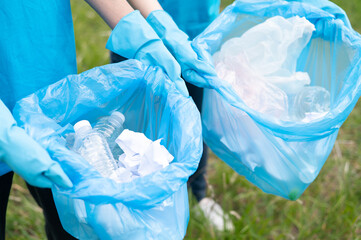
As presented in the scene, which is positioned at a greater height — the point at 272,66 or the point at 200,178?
the point at 272,66

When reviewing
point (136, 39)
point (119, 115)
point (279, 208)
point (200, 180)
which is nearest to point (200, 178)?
point (200, 180)

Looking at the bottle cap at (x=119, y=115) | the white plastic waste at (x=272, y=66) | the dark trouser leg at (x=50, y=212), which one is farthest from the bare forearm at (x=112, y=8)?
the dark trouser leg at (x=50, y=212)

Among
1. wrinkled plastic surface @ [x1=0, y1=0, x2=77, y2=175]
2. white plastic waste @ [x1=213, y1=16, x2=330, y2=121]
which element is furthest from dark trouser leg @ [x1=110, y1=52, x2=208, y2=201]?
wrinkled plastic surface @ [x1=0, y1=0, x2=77, y2=175]

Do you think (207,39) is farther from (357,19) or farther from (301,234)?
(357,19)

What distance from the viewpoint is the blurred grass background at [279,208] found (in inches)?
58.7

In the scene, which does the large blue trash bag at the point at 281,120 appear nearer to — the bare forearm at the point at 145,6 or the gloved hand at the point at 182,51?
the gloved hand at the point at 182,51

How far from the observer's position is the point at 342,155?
76.2 inches

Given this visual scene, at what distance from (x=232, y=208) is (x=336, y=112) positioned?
863 mm

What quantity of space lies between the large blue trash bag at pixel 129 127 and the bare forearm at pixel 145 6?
0.17m

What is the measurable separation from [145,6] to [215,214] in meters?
0.93

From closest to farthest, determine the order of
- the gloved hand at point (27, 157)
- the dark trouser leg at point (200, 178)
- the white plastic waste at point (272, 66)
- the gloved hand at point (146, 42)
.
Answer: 1. the gloved hand at point (27, 157)
2. the gloved hand at point (146, 42)
3. the white plastic waste at point (272, 66)
4. the dark trouser leg at point (200, 178)

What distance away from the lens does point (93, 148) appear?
2.92ft

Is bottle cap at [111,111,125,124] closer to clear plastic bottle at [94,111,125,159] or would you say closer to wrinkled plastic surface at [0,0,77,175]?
clear plastic bottle at [94,111,125,159]

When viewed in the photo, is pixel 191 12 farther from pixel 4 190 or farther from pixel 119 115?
pixel 4 190
